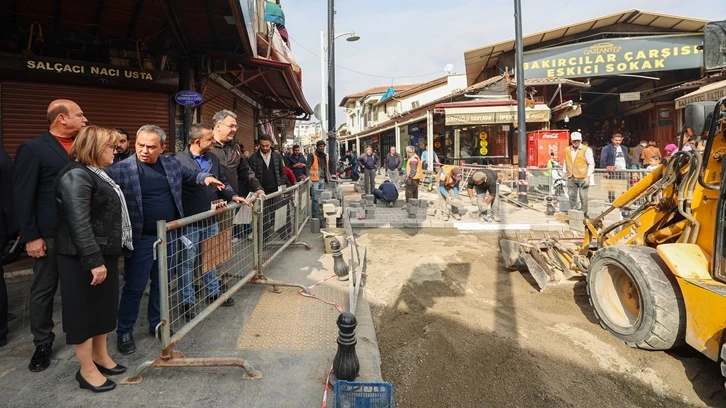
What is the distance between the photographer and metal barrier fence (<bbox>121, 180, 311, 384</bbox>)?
2.75m

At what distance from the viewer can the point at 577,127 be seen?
22281 millimetres

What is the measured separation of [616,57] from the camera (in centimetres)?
1703

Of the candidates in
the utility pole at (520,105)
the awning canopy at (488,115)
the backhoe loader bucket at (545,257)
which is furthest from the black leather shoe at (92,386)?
the awning canopy at (488,115)

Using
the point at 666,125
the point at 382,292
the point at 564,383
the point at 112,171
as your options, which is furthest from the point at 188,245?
the point at 666,125

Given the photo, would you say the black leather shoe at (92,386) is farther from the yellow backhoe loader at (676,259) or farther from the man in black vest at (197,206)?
the yellow backhoe loader at (676,259)

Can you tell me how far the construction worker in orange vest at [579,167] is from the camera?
28.6 feet

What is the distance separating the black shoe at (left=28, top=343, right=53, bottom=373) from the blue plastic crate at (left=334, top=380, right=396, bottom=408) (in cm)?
217

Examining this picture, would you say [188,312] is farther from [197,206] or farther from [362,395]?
[362,395]

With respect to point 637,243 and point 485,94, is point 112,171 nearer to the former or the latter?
point 637,243

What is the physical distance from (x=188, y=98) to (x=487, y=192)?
22.4 feet

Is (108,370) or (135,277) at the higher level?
(135,277)

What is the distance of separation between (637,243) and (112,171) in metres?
4.90

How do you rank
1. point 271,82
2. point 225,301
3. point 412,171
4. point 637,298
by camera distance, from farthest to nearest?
1. point 412,171
2. point 271,82
3. point 225,301
4. point 637,298

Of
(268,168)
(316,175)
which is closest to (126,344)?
(268,168)
